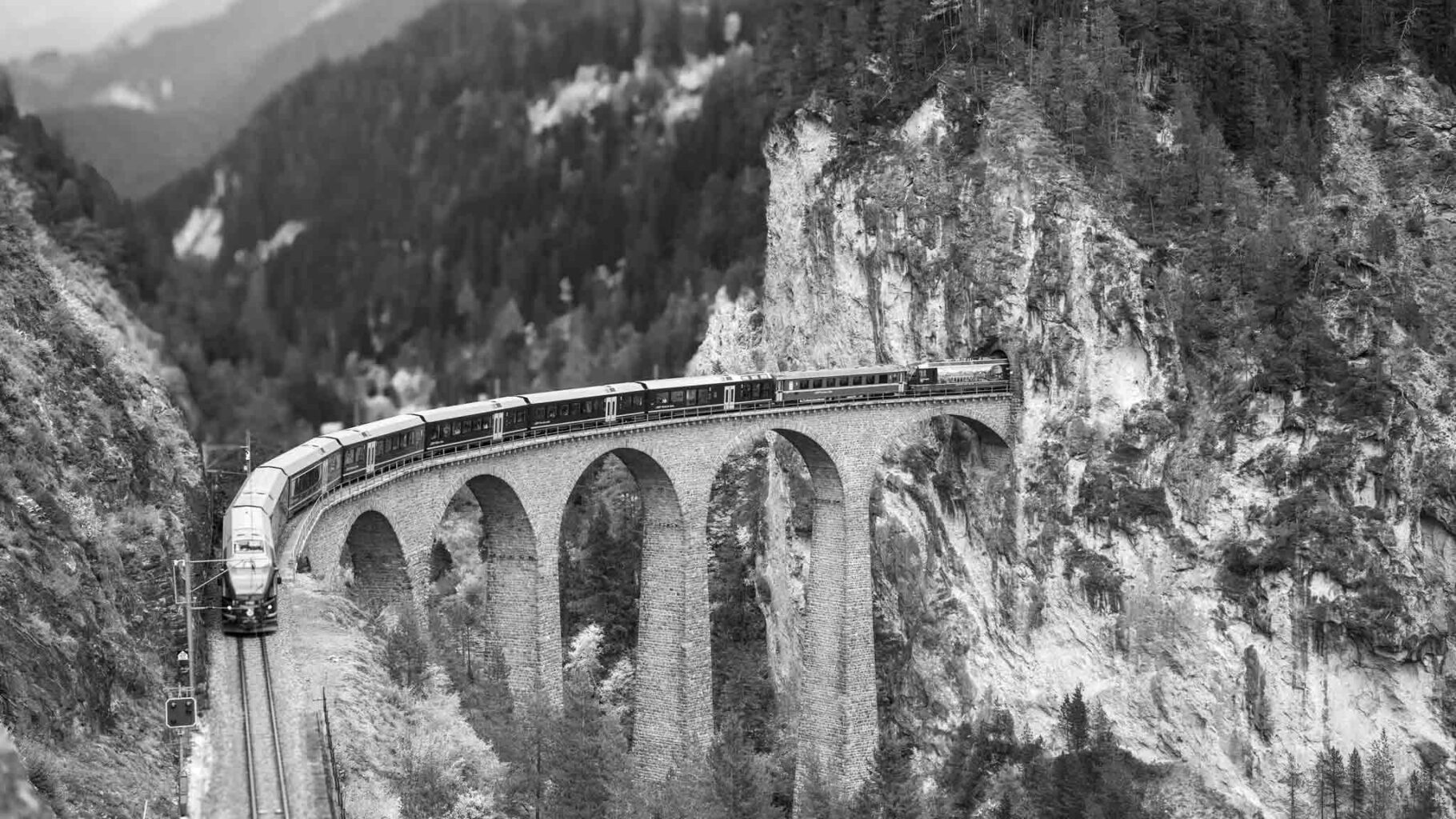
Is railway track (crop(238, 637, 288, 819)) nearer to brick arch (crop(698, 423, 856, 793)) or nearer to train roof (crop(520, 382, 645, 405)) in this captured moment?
train roof (crop(520, 382, 645, 405))

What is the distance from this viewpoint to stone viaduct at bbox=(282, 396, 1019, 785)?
52844 mm

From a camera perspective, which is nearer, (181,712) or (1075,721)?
(181,712)

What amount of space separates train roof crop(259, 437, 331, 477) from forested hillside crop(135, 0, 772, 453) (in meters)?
61.1

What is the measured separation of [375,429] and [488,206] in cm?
11311

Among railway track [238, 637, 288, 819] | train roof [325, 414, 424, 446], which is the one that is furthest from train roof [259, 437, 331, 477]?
railway track [238, 637, 288, 819]

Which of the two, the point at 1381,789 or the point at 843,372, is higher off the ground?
the point at 843,372

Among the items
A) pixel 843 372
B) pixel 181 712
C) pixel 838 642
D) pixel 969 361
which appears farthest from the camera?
pixel 969 361

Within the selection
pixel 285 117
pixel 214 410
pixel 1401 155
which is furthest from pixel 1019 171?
pixel 285 117

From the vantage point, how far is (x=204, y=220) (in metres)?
154

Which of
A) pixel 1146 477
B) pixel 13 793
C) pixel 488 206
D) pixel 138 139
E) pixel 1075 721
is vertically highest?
pixel 488 206

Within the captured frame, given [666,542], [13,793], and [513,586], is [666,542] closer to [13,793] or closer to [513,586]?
[513,586]

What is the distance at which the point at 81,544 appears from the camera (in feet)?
120

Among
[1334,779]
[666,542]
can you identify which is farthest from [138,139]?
[1334,779]

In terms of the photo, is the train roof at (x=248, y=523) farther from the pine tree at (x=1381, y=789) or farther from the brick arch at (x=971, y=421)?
the pine tree at (x=1381, y=789)
